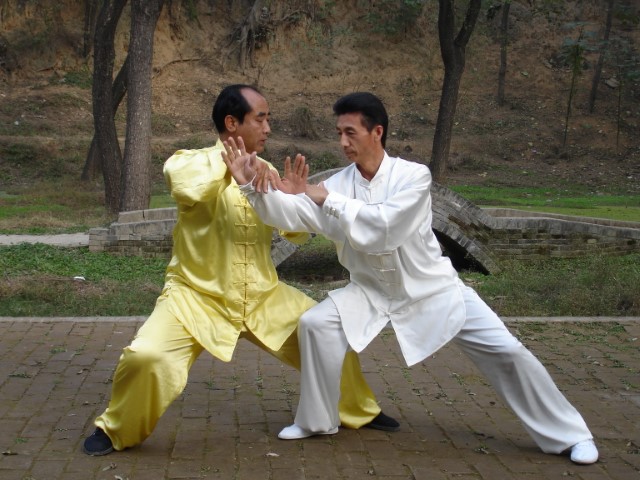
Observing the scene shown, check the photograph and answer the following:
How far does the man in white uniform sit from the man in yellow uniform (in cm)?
23

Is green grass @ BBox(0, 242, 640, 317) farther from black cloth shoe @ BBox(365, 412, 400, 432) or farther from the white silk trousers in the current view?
the white silk trousers

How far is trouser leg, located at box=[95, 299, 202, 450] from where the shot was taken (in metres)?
4.80

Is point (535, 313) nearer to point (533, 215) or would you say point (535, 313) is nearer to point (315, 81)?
point (533, 215)

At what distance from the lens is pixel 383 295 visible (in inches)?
206

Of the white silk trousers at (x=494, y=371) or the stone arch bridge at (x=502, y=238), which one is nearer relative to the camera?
the white silk trousers at (x=494, y=371)

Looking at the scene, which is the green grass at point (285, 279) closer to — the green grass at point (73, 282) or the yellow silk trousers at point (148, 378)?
the green grass at point (73, 282)

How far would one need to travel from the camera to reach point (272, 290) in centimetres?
536

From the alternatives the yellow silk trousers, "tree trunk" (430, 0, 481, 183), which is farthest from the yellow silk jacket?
"tree trunk" (430, 0, 481, 183)

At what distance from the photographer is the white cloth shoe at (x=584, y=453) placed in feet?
16.1

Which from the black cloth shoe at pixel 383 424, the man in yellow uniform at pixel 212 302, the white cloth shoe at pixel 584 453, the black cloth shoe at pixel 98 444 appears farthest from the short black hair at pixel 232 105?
the white cloth shoe at pixel 584 453

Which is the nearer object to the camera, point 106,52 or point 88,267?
point 88,267

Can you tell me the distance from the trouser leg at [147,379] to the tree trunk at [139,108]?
999 cm

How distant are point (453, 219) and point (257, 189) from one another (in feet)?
21.8

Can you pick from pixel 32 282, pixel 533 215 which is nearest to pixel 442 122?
pixel 533 215
